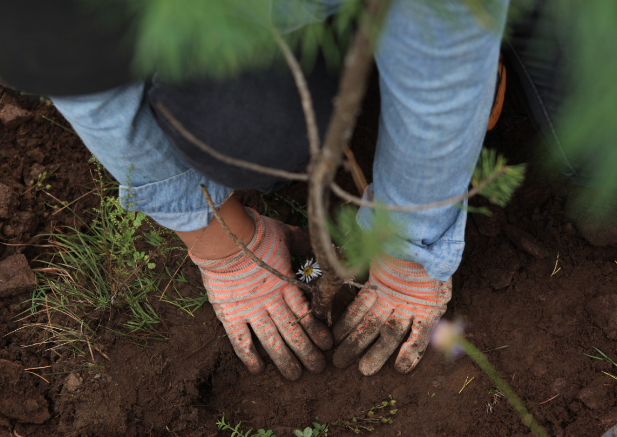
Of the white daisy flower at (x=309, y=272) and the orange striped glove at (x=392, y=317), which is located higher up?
the orange striped glove at (x=392, y=317)

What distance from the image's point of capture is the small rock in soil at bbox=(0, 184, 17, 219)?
1.60m

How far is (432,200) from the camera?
3.49 feet

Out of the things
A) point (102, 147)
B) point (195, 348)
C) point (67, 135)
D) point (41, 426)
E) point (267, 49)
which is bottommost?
point (41, 426)

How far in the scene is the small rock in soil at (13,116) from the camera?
1749 millimetres

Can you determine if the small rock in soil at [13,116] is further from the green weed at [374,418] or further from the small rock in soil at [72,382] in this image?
the green weed at [374,418]

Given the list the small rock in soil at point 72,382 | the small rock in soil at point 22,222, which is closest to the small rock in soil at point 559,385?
the small rock in soil at point 72,382

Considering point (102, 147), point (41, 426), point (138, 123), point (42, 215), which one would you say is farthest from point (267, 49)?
point (42, 215)

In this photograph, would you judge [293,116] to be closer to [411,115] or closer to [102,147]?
[411,115]

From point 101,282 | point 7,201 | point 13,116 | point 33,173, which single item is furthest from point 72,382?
point 13,116

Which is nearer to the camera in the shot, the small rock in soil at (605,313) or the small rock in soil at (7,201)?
the small rock in soil at (605,313)

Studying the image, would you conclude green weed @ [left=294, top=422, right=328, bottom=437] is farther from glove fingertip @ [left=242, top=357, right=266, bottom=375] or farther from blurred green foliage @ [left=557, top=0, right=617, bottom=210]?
blurred green foliage @ [left=557, top=0, right=617, bottom=210]

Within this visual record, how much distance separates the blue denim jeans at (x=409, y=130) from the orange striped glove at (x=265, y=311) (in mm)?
252

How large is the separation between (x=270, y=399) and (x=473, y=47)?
1191mm

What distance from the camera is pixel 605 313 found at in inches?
53.9
